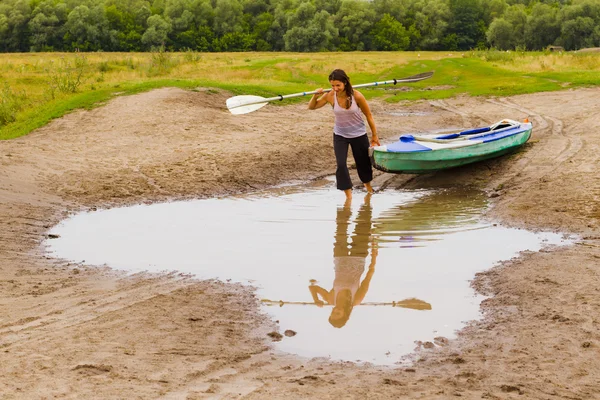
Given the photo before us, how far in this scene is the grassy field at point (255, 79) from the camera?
20.9 meters

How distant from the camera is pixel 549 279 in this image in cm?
734

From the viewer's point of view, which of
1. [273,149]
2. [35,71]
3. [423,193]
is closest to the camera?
[423,193]

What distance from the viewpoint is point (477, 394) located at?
502 cm

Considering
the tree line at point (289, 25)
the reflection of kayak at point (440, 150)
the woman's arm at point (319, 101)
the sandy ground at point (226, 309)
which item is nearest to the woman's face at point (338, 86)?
the woman's arm at point (319, 101)

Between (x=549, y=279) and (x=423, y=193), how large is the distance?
18.7 ft

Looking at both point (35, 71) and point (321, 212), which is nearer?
point (321, 212)

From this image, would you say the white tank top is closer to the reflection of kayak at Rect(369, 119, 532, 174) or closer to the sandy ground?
the reflection of kayak at Rect(369, 119, 532, 174)

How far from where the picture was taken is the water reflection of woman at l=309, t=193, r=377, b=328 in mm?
7125

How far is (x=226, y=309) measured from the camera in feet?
22.5

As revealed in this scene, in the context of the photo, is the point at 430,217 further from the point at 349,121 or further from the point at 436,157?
the point at 436,157

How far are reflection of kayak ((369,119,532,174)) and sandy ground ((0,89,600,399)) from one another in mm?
303

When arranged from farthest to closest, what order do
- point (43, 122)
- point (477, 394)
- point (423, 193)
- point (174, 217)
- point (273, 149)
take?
point (43, 122)
point (273, 149)
point (423, 193)
point (174, 217)
point (477, 394)

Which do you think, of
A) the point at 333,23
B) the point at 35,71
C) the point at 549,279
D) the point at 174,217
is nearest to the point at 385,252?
the point at 549,279

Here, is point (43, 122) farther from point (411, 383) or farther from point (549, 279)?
point (411, 383)
